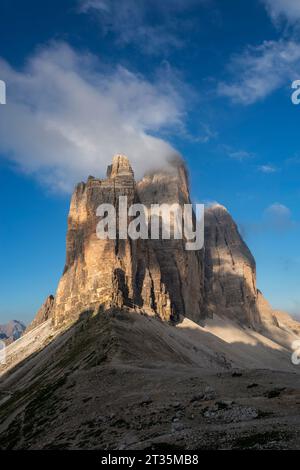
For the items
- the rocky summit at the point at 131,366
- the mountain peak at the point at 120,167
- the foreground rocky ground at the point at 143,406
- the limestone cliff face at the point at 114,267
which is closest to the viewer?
the foreground rocky ground at the point at 143,406

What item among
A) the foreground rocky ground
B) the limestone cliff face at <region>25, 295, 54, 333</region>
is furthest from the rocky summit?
the limestone cliff face at <region>25, 295, 54, 333</region>

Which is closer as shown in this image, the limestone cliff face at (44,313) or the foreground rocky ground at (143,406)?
the foreground rocky ground at (143,406)

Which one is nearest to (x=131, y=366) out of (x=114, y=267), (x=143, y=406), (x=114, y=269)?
(x=143, y=406)

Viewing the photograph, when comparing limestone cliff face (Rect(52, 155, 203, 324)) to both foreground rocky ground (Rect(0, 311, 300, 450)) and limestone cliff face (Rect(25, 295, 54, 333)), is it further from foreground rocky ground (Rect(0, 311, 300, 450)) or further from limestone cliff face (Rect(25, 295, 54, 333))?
foreground rocky ground (Rect(0, 311, 300, 450))

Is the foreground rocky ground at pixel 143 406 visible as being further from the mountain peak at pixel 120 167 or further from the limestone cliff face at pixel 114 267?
the mountain peak at pixel 120 167

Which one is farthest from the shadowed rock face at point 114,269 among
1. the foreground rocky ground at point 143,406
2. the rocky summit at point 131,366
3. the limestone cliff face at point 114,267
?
the foreground rocky ground at point 143,406

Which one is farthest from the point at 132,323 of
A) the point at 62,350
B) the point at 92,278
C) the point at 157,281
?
the point at 157,281
